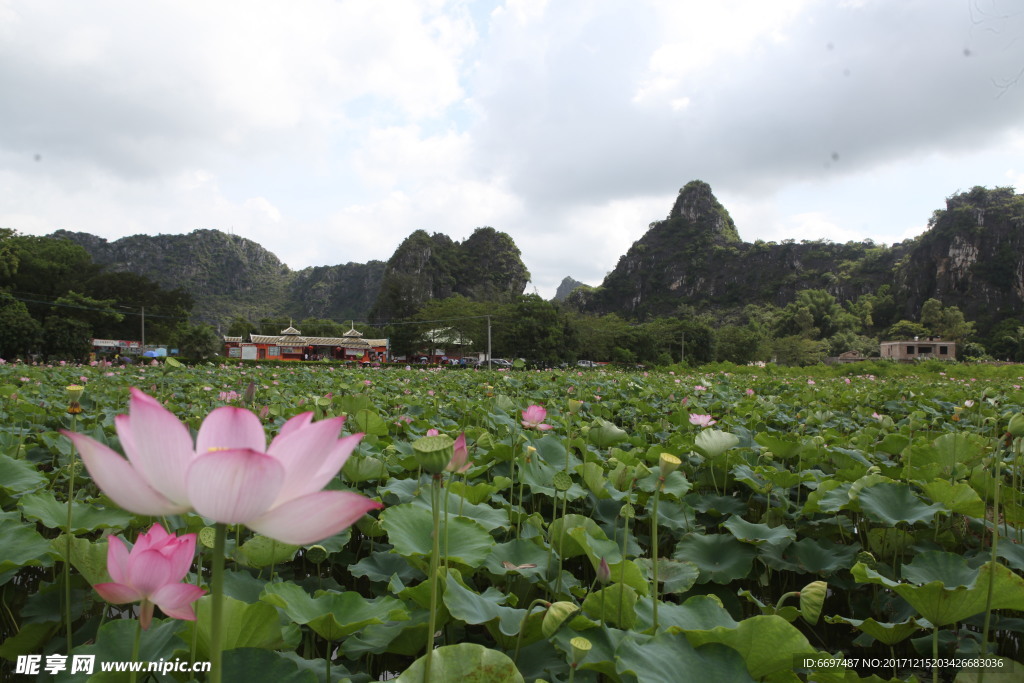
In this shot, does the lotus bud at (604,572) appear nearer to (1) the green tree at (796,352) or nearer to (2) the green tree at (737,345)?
(1) the green tree at (796,352)

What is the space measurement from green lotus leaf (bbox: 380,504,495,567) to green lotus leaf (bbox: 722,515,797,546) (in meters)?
0.60

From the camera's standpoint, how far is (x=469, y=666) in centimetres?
63

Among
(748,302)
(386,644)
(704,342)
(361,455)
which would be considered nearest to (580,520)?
(386,644)

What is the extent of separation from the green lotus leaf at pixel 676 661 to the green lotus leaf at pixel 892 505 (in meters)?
0.83

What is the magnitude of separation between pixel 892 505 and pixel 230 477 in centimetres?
149

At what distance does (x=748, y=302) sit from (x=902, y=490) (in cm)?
8160

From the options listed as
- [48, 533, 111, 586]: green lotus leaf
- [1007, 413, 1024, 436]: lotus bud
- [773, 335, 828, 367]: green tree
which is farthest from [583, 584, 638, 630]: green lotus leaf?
[773, 335, 828, 367]: green tree

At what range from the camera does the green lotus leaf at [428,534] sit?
0.96m

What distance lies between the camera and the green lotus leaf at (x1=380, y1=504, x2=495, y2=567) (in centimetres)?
96

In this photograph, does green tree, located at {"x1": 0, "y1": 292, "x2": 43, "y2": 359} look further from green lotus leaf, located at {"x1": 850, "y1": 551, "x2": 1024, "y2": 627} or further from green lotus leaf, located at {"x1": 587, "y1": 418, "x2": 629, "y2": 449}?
green lotus leaf, located at {"x1": 850, "y1": 551, "x2": 1024, "y2": 627}

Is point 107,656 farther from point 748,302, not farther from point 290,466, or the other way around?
point 748,302

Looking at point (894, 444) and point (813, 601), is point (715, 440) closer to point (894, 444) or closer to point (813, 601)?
point (813, 601)

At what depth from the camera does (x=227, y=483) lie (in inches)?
14.2

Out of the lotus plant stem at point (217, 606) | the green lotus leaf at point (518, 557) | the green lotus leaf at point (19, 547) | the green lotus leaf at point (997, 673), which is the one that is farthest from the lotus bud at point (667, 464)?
the green lotus leaf at point (19, 547)
